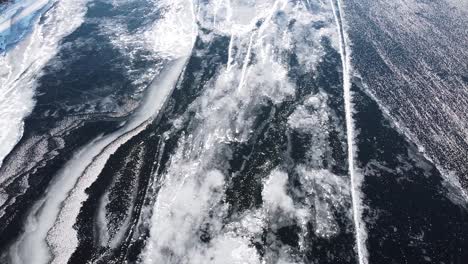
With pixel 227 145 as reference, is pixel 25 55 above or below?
above

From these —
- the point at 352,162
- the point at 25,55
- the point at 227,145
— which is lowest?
the point at 352,162

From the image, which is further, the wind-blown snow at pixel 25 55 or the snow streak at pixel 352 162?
the wind-blown snow at pixel 25 55

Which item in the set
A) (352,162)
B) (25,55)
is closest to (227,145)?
(352,162)

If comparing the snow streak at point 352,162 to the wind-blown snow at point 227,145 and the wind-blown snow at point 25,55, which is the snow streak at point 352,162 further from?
the wind-blown snow at point 25,55

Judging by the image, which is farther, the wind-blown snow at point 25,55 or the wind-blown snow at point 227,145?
the wind-blown snow at point 25,55

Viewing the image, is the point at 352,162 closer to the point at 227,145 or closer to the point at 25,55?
the point at 227,145

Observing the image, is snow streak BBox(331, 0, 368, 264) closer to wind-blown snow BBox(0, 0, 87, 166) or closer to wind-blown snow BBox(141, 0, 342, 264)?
wind-blown snow BBox(141, 0, 342, 264)

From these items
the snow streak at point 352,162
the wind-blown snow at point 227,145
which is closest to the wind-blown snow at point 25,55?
the wind-blown snow at point 227,145

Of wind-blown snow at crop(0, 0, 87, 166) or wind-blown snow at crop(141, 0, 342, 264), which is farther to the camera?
wind-blown snow at crop(0, 0, 87, 166)

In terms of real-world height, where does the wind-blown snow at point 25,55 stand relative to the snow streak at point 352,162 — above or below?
above

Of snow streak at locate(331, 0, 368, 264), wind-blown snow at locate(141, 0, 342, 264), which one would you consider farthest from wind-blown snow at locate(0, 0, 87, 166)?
snow streak at locate(331, 0, 368, 264)

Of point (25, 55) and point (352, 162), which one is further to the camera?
point (25, 55)

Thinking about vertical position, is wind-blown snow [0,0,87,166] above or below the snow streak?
above
